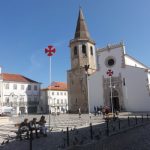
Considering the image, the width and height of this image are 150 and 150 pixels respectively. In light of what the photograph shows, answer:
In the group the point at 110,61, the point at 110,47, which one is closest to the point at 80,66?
the point at 110,61

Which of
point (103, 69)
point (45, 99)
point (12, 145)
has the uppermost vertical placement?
point (103, 69)

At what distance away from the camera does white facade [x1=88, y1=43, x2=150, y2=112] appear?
35.0m

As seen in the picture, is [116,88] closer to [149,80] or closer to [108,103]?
[108,103]

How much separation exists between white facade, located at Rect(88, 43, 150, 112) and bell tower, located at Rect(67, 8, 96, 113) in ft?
6.90

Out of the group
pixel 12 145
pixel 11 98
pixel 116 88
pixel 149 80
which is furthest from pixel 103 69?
pixel 12 145

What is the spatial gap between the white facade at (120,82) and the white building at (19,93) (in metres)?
23.0

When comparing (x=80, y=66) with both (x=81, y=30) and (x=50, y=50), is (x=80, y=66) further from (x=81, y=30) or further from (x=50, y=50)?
(x=50, y=50)

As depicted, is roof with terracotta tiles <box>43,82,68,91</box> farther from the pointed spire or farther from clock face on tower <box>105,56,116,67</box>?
clock face on tower <box>105,56,116,67</box>

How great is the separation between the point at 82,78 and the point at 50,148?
3241 cm

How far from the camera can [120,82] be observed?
124ft

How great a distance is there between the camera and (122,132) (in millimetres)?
14031

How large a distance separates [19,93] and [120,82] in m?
29.2

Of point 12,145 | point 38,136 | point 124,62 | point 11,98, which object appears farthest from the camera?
point 11,98

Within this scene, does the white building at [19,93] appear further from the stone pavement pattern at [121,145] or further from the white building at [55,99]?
the stone pavement pattern at [121,145]
